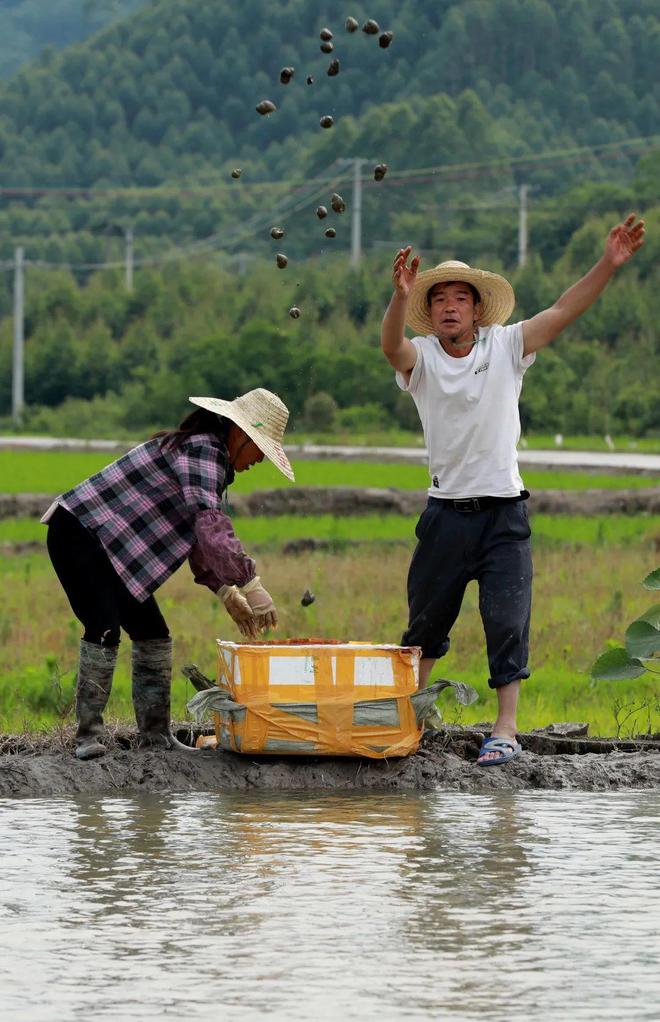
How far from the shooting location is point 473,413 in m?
7.18

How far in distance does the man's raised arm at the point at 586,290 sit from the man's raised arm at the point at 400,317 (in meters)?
0.45

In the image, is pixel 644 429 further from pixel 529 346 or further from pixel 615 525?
pixel 529 346

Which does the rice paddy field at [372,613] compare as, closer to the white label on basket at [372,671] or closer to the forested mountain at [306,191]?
the white label on basket at [372,671]

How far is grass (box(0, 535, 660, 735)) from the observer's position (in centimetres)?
891

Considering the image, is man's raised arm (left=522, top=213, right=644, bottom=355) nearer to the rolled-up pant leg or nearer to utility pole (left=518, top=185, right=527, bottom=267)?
the rolled-up pant leg

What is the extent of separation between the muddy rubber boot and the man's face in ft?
5.62

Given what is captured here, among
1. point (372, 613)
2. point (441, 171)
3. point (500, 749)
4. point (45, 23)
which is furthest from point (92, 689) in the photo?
point (45, 23)

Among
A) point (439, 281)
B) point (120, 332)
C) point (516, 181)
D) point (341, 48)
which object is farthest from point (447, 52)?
point (439, 281)

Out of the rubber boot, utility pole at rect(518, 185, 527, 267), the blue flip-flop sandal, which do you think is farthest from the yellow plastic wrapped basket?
utility pole at rect(518, 185, 527, 267)

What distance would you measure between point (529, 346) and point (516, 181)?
80.5 metres

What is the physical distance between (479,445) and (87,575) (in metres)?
1.51

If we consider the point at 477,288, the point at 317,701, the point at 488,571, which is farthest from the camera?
the point at 477,288

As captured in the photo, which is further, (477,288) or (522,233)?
(522,233)

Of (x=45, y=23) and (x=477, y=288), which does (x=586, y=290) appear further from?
(x=45, y=23)
